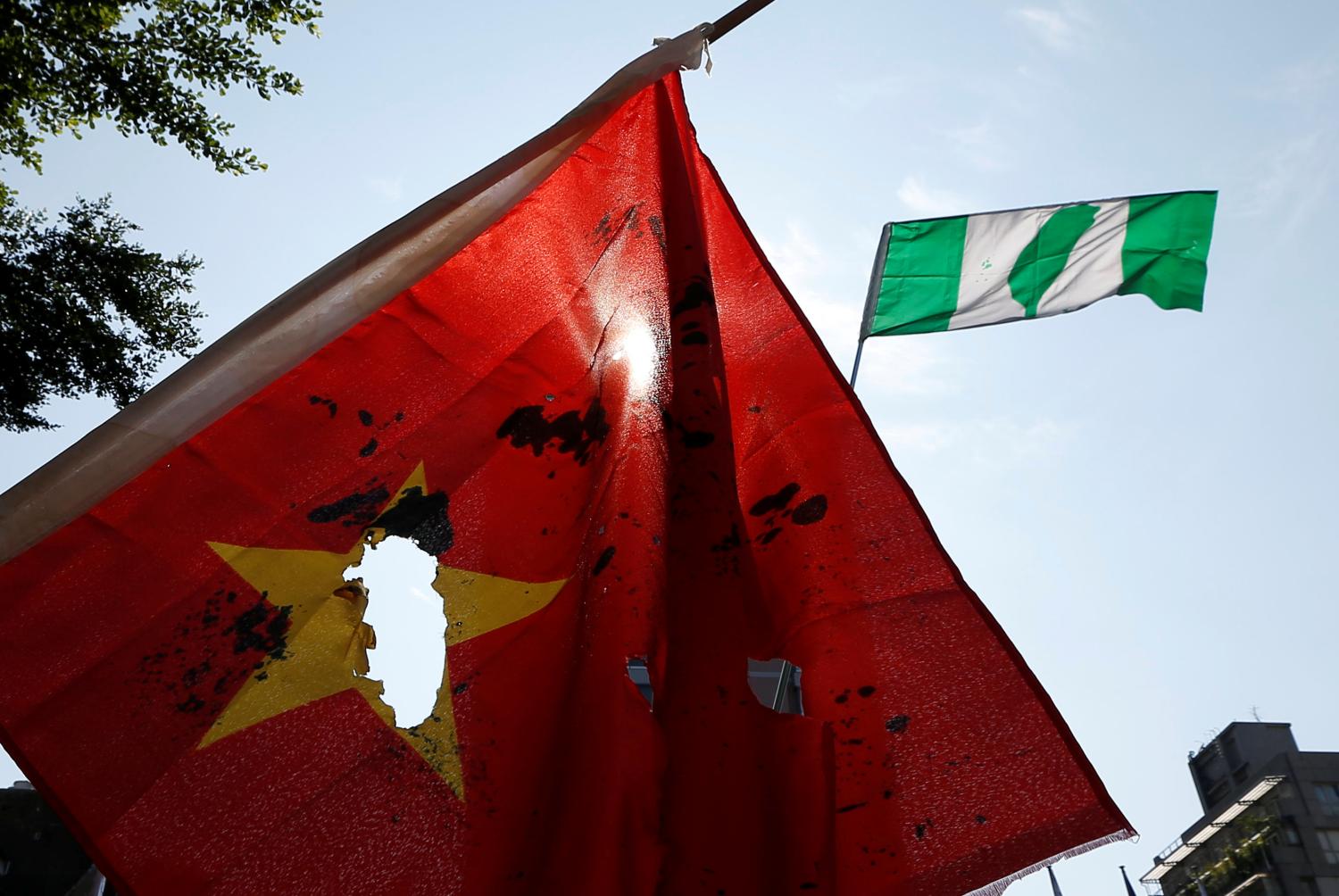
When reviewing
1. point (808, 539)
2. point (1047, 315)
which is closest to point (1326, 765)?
point (1047, 315)

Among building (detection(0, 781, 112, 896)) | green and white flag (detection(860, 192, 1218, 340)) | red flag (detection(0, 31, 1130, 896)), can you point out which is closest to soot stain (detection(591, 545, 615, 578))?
red flag (detection(0, 31, 1130, 896))

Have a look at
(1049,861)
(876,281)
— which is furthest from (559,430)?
(876,281)

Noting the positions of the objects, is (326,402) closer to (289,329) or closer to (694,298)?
(289,329)

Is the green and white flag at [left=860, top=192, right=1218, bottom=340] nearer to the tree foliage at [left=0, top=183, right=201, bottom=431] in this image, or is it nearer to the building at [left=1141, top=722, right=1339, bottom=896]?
the tree foliage at [left=0, top=183, right=201, bottom=431]

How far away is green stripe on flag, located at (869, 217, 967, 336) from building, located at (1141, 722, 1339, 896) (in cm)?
4968

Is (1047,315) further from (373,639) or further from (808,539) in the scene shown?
(373,639)

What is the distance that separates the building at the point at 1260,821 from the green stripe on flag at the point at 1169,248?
49086 mm

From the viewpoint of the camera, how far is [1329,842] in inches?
1889

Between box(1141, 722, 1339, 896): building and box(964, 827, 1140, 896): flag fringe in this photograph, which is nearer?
box(964, 827, 1140, 896): flag fringe

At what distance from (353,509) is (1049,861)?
1.91 m

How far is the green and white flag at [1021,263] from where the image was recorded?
25.5 feet

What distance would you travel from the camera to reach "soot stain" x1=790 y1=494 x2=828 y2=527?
3.08m

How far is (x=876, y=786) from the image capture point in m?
2.66

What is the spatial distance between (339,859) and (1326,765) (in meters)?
57.9
